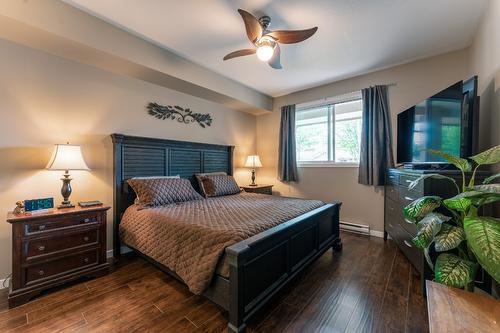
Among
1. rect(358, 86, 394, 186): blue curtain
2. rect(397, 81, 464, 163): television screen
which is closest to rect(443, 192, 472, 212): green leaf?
rect(397, 81, 464, 163): television screen

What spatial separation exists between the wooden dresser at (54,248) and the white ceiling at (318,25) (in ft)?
6.43

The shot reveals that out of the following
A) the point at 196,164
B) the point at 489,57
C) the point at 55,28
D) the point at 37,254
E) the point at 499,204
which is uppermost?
the point at 55,28

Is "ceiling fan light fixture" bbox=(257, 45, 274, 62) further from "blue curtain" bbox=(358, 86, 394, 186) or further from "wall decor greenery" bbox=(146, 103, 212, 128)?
"blue curtain" bbox=(358, 86, 394, 186)

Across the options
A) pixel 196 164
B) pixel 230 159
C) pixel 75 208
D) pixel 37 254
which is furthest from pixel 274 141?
pixel 37 254

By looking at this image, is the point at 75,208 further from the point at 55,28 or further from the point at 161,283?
the point at 55,28

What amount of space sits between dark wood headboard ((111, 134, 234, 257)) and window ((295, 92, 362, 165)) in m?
1.66

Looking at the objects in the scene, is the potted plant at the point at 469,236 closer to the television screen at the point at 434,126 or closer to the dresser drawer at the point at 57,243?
the television screen at the point at 434,126

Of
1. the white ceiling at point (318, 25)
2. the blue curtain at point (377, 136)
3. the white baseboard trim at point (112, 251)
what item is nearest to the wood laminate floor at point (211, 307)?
the white baseboard trim at point (112, 251)

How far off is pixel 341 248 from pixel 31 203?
3.43 m

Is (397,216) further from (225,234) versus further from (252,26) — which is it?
(252,26)

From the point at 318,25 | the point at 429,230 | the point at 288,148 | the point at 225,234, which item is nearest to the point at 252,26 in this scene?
the point at 318,25

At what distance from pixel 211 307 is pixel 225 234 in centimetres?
69

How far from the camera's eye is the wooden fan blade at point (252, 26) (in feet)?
6.00

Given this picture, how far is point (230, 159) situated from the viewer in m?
4.20
